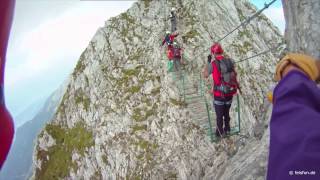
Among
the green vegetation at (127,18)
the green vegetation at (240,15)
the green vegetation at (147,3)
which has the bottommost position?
the green vegetation at (240,15)

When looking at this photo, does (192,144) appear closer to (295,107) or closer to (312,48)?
(312,48)

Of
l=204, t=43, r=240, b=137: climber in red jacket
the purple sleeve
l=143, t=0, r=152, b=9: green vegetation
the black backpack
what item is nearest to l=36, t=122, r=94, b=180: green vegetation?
l=143, t=0, r=152, b=9: green vegetation

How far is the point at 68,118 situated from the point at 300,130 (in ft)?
158

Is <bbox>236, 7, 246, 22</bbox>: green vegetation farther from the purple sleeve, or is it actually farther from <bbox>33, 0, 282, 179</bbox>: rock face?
the purple sleeve

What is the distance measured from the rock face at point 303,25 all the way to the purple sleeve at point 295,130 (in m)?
4.76

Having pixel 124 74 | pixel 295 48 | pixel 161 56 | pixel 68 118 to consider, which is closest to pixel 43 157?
pixel 68 118

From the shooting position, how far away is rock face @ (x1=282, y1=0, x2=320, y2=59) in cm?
621

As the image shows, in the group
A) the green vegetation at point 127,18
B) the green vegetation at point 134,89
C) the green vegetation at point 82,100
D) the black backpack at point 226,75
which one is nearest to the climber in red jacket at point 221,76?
the black backpack at point 226,75

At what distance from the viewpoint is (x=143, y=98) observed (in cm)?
4191

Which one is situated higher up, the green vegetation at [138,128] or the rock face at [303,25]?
the rock face at [303,25]

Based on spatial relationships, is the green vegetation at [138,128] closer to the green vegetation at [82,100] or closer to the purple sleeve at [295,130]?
the green vegetation at [82,100]

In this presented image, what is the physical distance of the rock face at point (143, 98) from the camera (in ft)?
117

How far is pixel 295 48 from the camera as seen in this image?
7148 mm

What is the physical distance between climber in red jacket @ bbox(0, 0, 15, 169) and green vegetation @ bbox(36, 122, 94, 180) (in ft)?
136
